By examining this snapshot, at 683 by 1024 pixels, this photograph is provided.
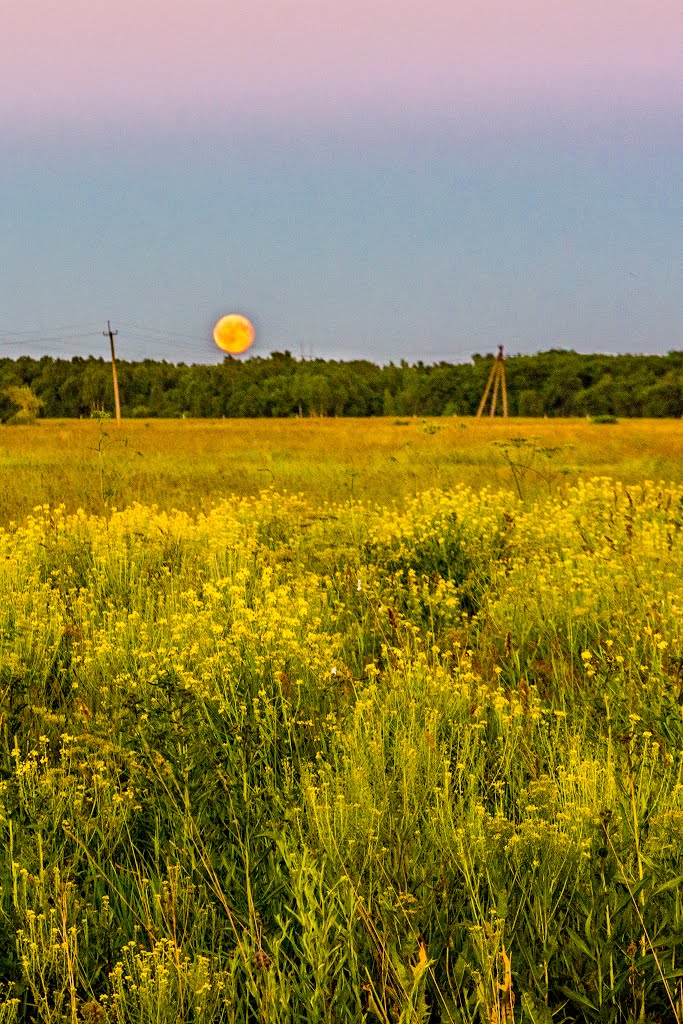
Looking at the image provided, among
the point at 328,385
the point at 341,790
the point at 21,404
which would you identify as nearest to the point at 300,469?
the point at 341,790

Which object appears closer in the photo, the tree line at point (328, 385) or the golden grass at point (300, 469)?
the golden grass at point (300, 469)

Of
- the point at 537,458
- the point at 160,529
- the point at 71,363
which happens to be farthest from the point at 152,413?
the point at 160,529

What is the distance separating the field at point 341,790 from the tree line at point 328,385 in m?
118

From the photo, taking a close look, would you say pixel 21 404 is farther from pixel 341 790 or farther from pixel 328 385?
pixel 341 790

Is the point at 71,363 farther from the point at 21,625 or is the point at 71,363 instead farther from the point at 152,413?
the point at 21,625

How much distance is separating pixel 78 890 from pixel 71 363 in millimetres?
155167

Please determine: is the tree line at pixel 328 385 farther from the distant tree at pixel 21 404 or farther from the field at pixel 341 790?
the field at pixel 341 790

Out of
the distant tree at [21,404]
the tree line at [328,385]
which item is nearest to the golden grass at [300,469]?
the distant tree at [21,404]

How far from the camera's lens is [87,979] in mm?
2418

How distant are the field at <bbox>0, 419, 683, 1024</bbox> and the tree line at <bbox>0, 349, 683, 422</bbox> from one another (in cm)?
11762

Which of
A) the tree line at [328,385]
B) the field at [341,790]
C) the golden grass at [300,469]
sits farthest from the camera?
the tree line at [328,385]

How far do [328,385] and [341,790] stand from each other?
13875 cm

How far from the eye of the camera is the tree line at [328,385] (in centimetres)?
12494

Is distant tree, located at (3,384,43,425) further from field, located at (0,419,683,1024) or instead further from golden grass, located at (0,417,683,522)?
field, located at (0,419,683,1024)
